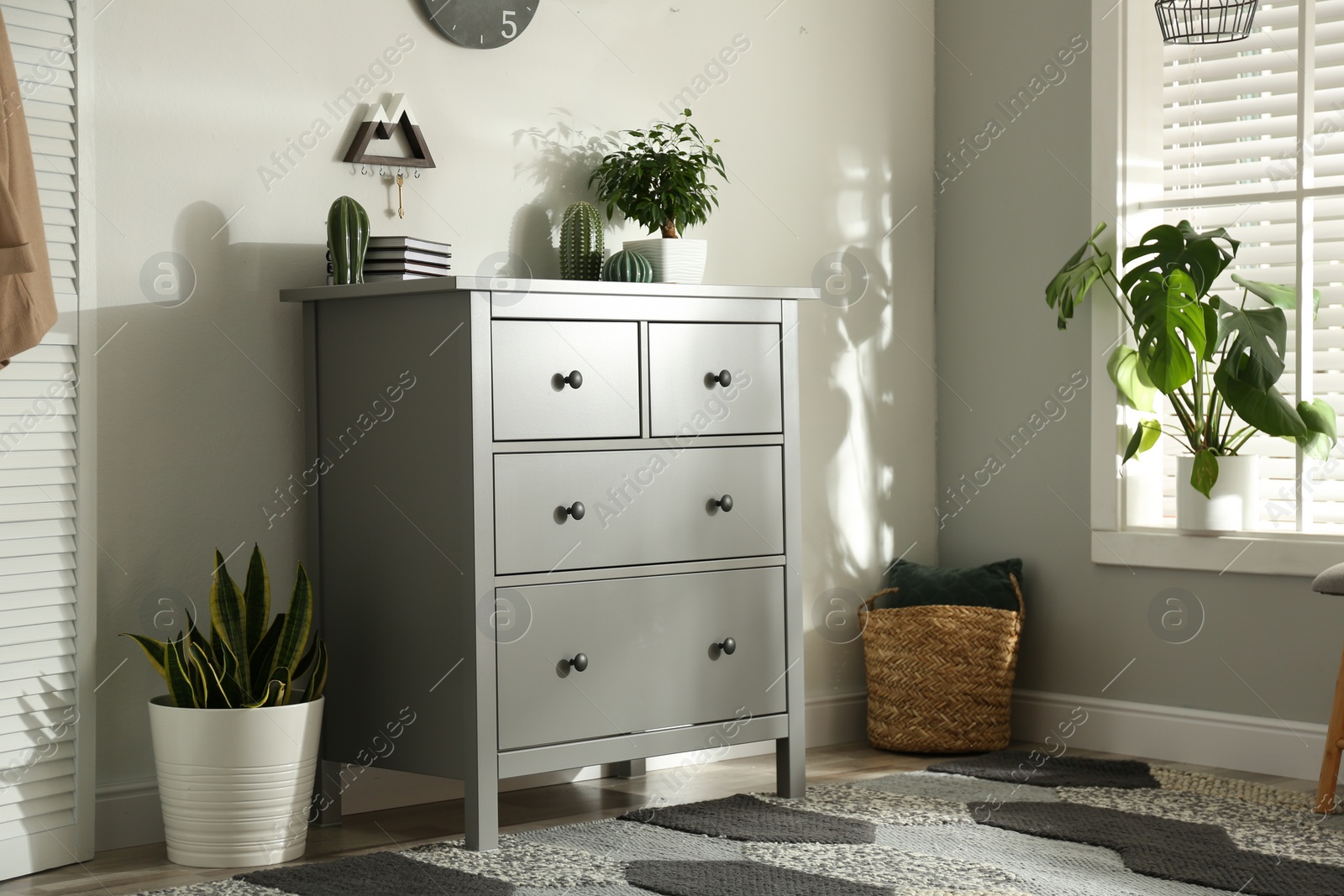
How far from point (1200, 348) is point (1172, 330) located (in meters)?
0.08

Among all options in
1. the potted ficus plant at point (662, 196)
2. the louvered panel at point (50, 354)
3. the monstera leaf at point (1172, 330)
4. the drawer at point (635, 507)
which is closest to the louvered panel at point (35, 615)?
the louvered panel at point (50, 354)

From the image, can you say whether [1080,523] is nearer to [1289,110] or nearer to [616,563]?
[1289,110]

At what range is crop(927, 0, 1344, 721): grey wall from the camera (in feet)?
11.9

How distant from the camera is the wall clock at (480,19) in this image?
10.7 feet

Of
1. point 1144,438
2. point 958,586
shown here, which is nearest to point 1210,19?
point 1144,438

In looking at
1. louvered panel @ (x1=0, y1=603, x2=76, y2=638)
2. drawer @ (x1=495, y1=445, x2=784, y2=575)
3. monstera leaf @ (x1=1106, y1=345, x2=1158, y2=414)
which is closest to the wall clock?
drawer @ (x1=495, y1=445, x2=784, y2=575)

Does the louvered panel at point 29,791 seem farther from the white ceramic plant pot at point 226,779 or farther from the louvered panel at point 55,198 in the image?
the louvered panel at point 55,198

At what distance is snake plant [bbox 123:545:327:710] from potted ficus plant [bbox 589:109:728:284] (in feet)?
3.64

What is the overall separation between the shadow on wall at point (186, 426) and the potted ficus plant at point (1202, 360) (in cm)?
197

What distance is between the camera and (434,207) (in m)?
3.28

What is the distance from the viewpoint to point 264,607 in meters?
2.81

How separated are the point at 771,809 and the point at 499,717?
70 cm

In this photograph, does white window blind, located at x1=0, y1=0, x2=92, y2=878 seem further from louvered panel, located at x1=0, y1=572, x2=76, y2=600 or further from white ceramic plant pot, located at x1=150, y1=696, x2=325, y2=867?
white ceramic plant pot, located at x1=150, y1=696, x2=325, y2=867

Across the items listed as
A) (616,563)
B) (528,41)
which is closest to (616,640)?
(616,563)
